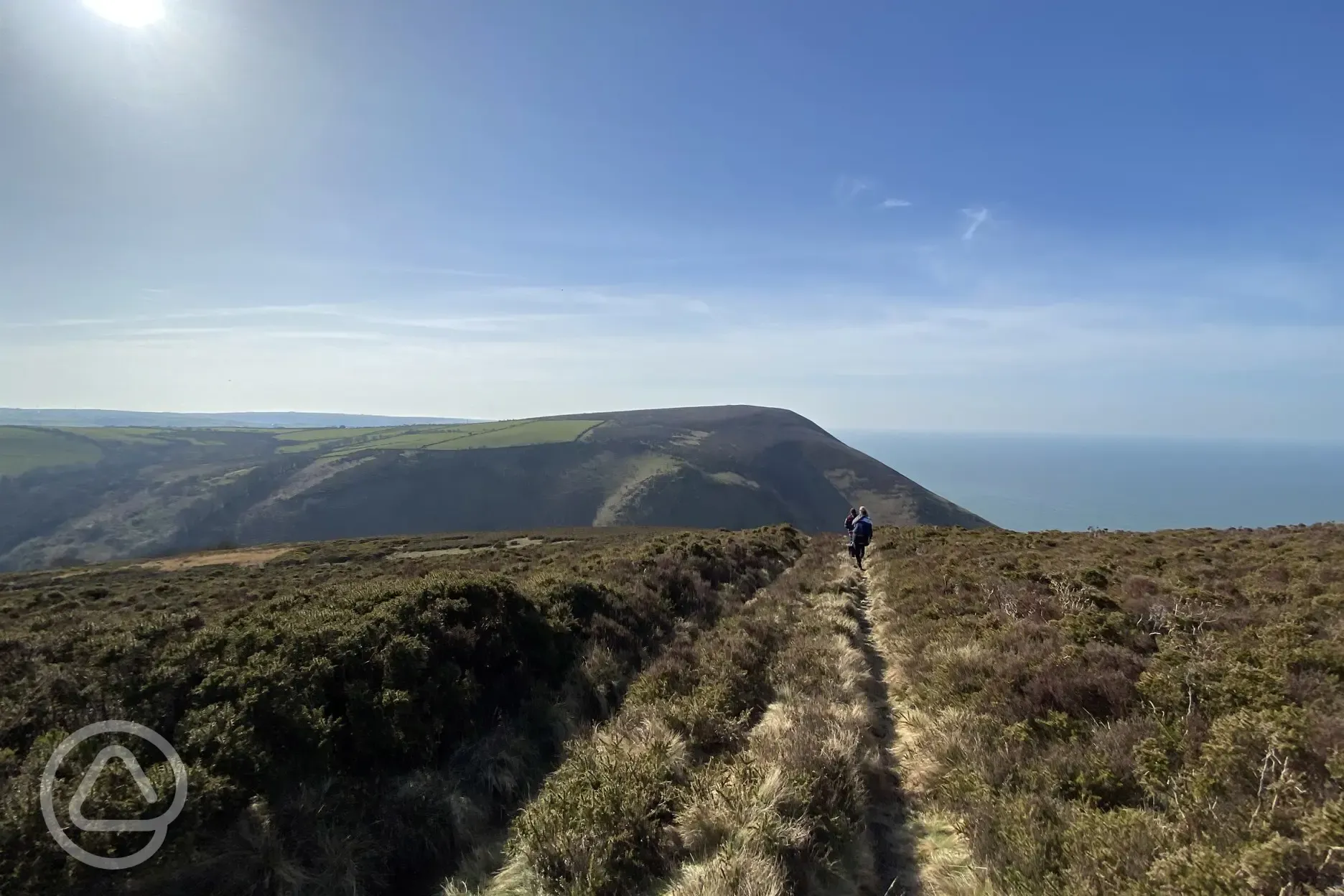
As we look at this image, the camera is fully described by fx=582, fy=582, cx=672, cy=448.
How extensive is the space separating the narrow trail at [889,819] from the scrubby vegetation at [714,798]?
4cm

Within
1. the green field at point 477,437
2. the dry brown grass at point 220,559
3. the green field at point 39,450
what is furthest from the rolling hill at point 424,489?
the dry brown grass at point 220,559

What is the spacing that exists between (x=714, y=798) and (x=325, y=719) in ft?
13.0

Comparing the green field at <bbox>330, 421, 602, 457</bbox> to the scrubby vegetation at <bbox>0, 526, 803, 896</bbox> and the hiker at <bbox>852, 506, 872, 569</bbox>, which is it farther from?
the scrubby vegetation at <bbox>0, 526, 803, 896</bbox>

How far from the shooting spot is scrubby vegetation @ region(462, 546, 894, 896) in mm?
4309

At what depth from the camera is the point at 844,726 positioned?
6.30m

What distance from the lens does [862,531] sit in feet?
62.6

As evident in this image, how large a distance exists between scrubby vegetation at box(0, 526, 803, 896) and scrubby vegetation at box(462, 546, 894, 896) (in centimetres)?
85

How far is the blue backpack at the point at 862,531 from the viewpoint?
62.2 feet

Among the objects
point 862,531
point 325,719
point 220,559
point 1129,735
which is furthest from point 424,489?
point 1129,735

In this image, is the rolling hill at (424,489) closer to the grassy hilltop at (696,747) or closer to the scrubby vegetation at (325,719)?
the grassy hilltop at (696,747)

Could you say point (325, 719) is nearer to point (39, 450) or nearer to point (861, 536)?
point (861, 536)

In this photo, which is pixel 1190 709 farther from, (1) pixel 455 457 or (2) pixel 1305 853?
(1) pixel 455 457

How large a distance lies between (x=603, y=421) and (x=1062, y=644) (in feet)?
553

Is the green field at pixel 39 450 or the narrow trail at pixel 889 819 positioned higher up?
the narrow trail at pixel 889 819
